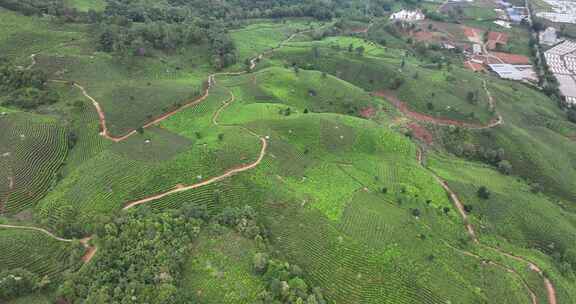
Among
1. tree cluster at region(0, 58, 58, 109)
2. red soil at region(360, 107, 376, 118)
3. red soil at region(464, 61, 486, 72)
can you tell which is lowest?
red soil at region(360, 107, 376, 118)

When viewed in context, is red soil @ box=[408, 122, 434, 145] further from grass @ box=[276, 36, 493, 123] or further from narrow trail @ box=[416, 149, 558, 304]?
narrow trail @ box=[416, 149, 558, 304]

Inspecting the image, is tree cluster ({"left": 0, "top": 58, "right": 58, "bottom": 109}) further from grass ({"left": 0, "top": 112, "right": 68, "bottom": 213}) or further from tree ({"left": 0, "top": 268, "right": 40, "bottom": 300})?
tree ({"left": 0, "top": 268, "right": 40, "bottom": 300})

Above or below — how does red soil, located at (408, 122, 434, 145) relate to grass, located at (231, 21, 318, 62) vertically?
below

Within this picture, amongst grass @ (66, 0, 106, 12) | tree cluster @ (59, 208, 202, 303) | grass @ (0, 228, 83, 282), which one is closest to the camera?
tree cluster @ (59, 208, 202, 303)

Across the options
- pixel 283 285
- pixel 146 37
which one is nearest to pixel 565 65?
pixel 283 285

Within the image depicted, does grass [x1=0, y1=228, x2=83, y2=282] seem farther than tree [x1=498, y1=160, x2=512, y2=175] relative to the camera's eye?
No

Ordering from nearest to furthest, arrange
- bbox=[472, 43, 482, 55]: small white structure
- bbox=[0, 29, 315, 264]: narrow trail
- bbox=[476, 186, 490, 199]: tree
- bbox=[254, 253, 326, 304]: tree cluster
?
bbox=[254, 253, 326, 304]: tree cluster
bbox=[0, 29, 315, 264]: narrow trail
bbox=[476, 186, 490, 199]: tree
bbox=[472, 43, 482, 55]: small white structure

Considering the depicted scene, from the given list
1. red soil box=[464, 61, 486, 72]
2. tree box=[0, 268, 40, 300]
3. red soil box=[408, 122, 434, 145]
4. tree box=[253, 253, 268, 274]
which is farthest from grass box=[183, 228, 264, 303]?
red soil box=[464, 61, 486, 72]
